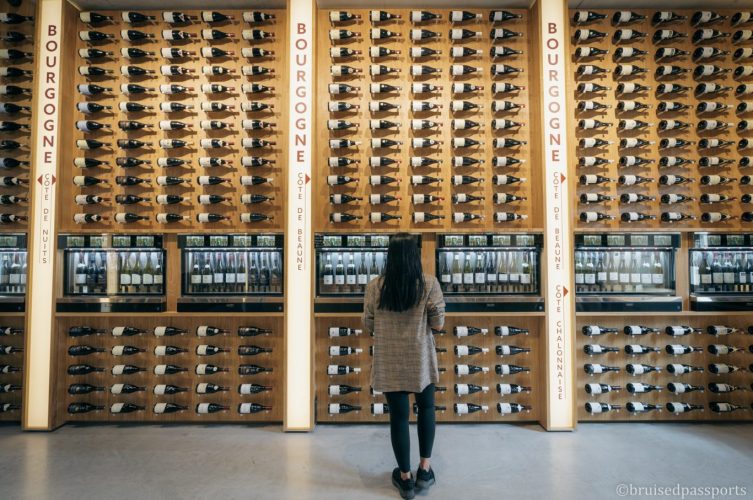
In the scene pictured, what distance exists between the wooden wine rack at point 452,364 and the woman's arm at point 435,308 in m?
1.43

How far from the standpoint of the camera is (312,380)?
396cm

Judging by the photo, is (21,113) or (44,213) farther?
(21,113)

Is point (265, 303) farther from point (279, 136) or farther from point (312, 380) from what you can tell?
point (279, 136)

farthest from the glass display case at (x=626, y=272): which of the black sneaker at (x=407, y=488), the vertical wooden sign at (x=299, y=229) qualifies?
the vertical wooden sign at (x=299, y=229)

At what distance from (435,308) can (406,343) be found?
0.28 meters

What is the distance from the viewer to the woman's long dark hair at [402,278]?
271cm

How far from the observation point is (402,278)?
2715 millimetres

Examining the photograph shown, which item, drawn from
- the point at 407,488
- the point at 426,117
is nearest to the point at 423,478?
the point at 407,488

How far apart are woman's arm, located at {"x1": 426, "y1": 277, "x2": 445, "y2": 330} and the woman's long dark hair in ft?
0.27

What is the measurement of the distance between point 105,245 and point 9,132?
1608 mm

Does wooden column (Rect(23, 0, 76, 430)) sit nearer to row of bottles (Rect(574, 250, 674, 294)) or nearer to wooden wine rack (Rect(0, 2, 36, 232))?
wooden wine rack (Rect(0, 2, 36, 232))

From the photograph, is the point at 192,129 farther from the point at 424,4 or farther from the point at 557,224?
the point at 557,224

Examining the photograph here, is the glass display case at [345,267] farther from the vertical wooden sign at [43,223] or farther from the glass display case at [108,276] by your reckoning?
the vertical wooden sign at [43,223]

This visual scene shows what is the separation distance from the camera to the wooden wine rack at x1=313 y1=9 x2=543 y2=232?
4.38 m
